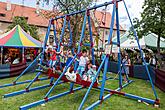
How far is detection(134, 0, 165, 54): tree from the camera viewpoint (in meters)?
10.8

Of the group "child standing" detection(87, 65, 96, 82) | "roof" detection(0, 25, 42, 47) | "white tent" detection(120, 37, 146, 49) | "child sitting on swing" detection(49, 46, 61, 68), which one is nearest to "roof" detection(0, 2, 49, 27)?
"roof" detection(0, 25, 42, 47)

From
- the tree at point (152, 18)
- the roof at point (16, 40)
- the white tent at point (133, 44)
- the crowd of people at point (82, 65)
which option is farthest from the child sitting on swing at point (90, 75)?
the white tent at point (133, 44)

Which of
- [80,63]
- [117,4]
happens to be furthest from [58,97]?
[117,4]

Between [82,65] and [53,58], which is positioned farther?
[53,58]

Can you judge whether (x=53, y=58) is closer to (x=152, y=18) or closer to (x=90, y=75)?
(x=90, y=75)

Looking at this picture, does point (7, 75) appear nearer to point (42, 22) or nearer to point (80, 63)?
point (80, 63)

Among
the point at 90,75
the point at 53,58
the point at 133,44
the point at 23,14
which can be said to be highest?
the point at 23,14

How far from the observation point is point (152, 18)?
11070mm

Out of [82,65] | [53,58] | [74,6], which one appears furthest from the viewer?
[74,6]

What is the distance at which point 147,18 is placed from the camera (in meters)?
11.3

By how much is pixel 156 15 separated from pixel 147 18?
54 cm

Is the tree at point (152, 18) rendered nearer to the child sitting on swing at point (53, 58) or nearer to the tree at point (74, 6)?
the tree at point (74, 6)

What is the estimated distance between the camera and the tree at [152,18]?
1075cm

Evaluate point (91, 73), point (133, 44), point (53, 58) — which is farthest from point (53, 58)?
point (133, 44)
